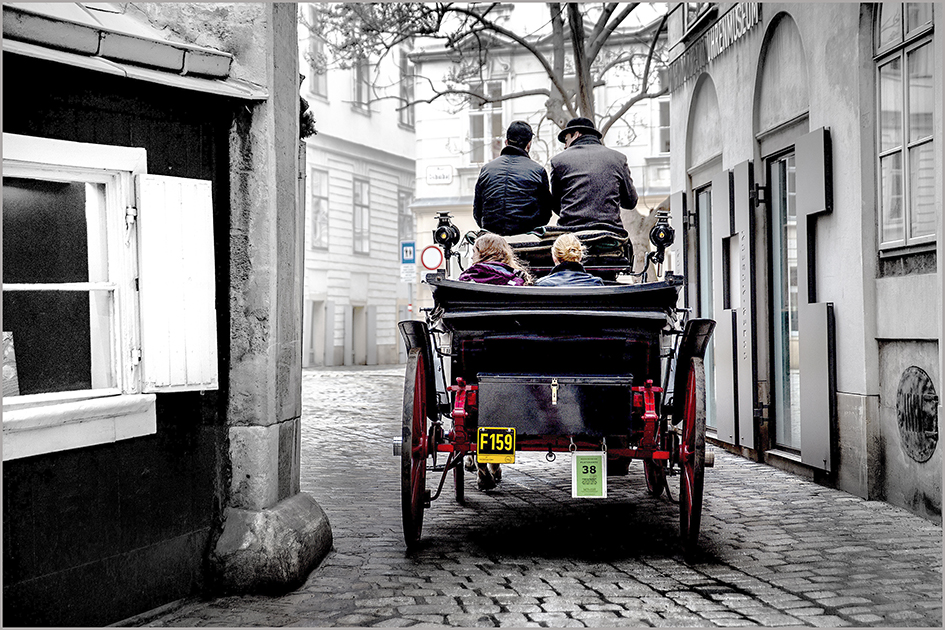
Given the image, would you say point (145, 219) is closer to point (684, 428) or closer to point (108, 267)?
point (108, 267)

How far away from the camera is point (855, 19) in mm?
8469

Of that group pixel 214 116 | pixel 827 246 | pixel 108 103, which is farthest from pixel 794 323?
pixel 108 103

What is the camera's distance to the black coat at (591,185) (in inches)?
321

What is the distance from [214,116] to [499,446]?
2411 mm

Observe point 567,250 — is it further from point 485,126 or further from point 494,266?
point 485,126

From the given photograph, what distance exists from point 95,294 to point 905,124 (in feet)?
19.3

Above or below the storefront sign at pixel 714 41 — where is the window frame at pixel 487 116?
above

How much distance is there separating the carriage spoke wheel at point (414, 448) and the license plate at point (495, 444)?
41cm

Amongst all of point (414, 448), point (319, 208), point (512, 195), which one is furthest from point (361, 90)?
point (414, 448)

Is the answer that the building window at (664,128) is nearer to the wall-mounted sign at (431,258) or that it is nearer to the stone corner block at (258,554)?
the wall-mounted sign at (431,258)

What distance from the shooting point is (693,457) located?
622 centimetres

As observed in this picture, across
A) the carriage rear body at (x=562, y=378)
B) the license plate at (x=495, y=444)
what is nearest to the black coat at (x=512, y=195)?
the carriage rear body at (x=562, y=378)

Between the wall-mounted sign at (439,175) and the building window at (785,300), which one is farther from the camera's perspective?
the wall-mounted sign at (439,175)

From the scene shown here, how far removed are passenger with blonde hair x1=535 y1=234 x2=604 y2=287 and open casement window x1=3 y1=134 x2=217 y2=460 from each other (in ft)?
7.55
